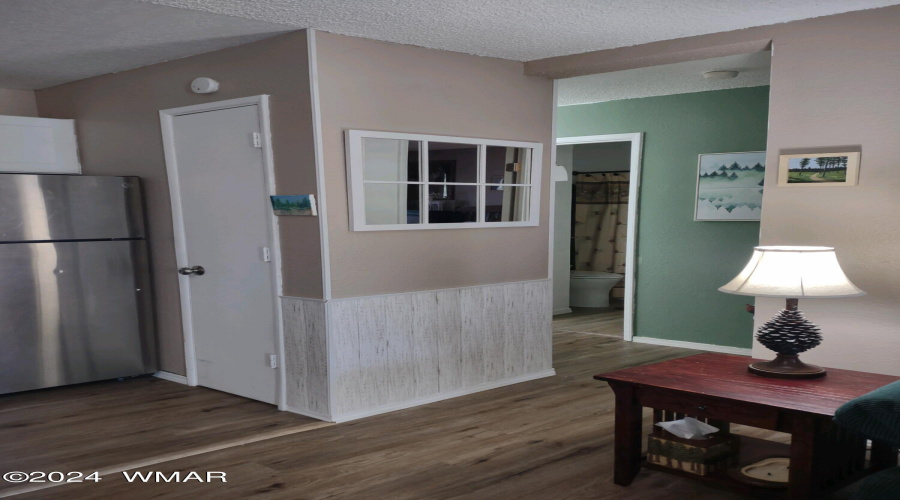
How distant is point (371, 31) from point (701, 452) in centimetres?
255

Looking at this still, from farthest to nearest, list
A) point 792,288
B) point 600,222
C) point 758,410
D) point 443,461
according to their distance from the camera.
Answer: point 600,222 < point 443,461 < point 792,288 < point 758,410

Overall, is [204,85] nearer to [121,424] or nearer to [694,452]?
[121,424]

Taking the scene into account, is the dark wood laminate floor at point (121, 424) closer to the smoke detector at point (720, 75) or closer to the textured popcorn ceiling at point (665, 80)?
the textured popcorn ceiling at point (665, 80)

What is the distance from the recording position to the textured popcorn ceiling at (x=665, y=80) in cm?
428

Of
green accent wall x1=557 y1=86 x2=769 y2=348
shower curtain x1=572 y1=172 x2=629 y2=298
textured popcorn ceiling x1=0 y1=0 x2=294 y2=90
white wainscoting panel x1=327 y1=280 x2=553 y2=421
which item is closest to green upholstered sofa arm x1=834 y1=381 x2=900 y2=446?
white wainscoting panel x1=327 y1=280 x2=553 y2=421

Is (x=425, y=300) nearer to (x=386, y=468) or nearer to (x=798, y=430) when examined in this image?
(x=386, y=468)

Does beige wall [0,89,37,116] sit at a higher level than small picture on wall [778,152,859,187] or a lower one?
higher

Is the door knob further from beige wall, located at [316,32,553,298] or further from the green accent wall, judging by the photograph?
the green accent wall

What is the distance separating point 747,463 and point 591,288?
5046mm

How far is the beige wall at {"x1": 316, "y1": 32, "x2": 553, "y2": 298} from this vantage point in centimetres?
357

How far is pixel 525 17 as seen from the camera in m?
3.26

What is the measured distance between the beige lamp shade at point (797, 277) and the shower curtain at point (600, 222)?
5.62m

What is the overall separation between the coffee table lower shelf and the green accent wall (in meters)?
2.29

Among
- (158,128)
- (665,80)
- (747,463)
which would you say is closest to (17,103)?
(158,128)
